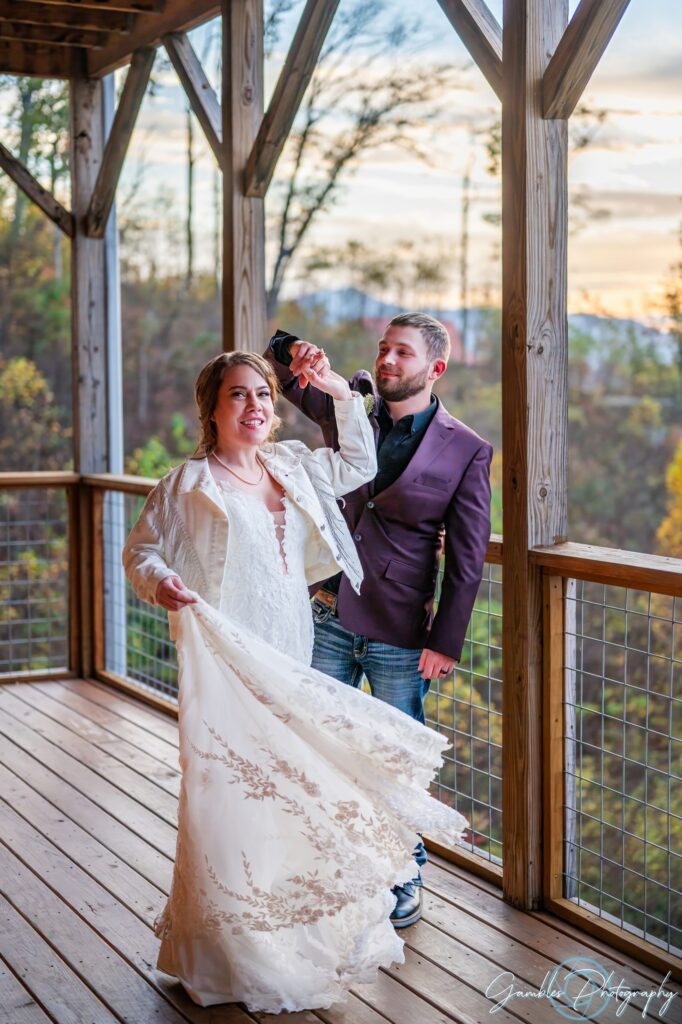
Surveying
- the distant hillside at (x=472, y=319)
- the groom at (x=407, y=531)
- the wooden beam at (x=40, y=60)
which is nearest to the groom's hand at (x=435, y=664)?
the groom at (x=407, y=531)

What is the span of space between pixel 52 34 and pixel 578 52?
3437 mm

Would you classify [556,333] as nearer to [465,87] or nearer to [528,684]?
[528,684]

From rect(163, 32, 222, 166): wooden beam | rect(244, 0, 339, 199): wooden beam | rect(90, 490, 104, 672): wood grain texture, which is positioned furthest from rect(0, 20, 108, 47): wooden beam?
rect(90, 490, 104, 672): wood grain texture

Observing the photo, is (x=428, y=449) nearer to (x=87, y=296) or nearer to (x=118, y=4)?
(x=118, y=4)

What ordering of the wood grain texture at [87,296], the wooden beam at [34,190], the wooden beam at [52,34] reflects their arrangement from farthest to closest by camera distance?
the wood grain texture at [87,296]
the wooden beam at [34,190]
the wooden beam at [52,34]

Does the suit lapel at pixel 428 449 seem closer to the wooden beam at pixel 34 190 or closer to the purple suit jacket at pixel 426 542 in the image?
the purple suit jacket at pixel 426 542

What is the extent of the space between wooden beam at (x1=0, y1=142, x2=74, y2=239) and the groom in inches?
128

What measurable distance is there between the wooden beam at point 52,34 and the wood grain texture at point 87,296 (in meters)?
0.41

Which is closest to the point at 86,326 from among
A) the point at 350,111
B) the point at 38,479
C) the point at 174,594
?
the point at 38,479

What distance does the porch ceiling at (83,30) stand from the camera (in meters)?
5.01

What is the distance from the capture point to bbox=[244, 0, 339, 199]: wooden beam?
4.11m

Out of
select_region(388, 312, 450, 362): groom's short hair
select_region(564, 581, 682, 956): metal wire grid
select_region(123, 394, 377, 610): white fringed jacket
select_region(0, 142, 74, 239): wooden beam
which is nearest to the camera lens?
select_region(123, 394, 377, 610): white fringed jacket

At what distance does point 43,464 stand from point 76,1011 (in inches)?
452

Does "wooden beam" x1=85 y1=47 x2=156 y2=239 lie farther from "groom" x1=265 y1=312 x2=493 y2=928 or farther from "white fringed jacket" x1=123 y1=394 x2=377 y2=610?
"white fringed jacket" x1=123 y1=394 x2=377 y2=610
